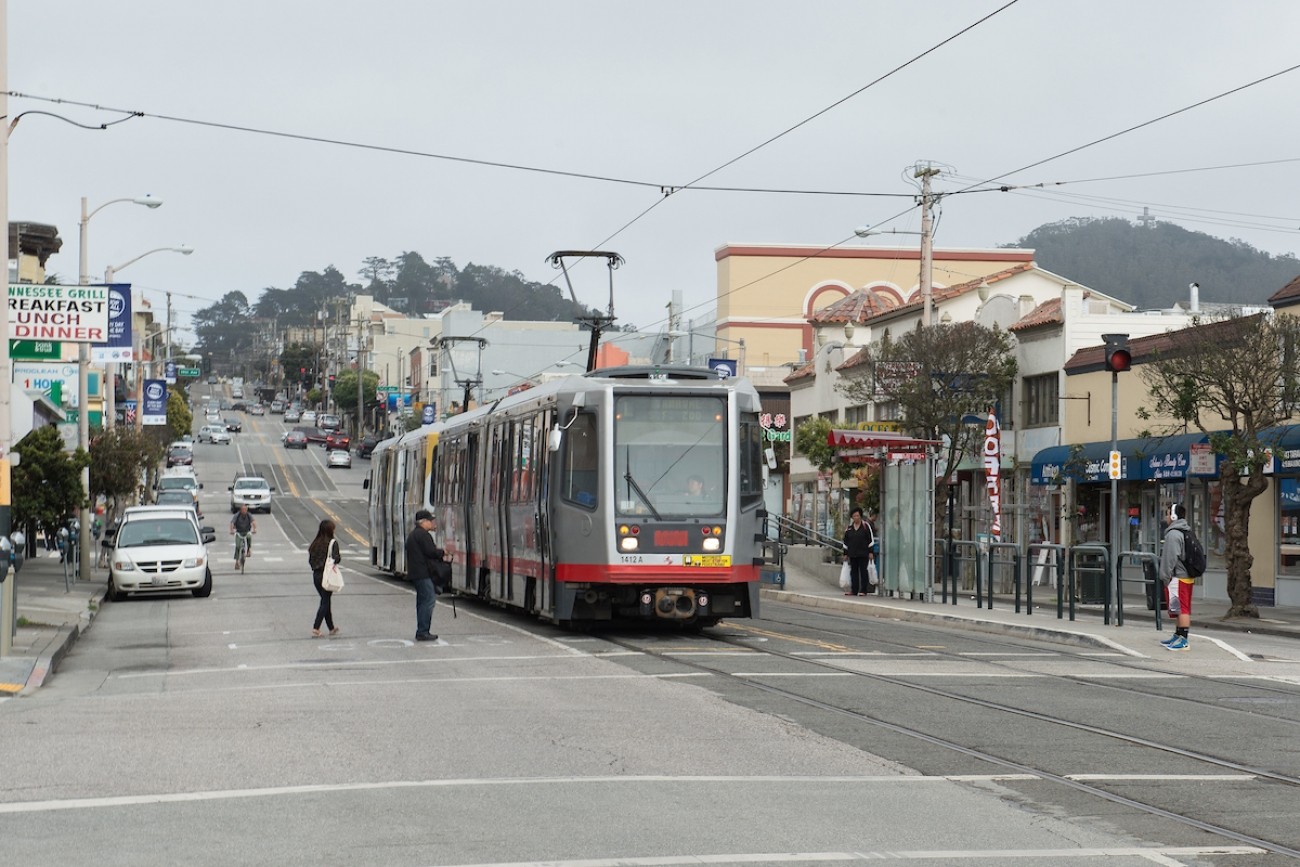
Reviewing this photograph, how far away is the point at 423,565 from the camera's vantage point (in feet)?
68.3

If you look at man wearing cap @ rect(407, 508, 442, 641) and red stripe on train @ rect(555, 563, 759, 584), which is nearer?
man wearing cap @ rect(407, 508, 442, 641)

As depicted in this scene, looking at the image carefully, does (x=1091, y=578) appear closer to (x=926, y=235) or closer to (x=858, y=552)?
(x=858, y=552)

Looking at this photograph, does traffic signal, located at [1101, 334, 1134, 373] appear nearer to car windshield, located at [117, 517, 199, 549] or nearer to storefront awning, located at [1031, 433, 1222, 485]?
storefront awning, located at [1031, 433, 1222, 485]

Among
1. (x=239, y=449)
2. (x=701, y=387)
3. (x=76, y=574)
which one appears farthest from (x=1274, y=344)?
(x=239, y=449)

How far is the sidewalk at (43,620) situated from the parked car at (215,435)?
267 ft

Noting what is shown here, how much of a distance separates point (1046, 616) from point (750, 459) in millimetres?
8020

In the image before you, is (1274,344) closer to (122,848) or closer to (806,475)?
(122,848)

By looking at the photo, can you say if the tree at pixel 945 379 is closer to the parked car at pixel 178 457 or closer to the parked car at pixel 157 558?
the parked car at pixel 157 558

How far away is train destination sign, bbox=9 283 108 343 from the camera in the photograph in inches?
953

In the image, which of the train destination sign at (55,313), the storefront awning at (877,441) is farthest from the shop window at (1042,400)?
the train destination sign at (55,313)

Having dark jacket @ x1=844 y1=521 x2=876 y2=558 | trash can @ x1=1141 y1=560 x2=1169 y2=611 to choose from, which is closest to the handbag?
trash can @ x1=1141 y1=560 x2=1169 y2=611

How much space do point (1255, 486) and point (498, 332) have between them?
344ft

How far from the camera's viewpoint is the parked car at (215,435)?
12450 centimetres

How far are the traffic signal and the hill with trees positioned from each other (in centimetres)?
8340
